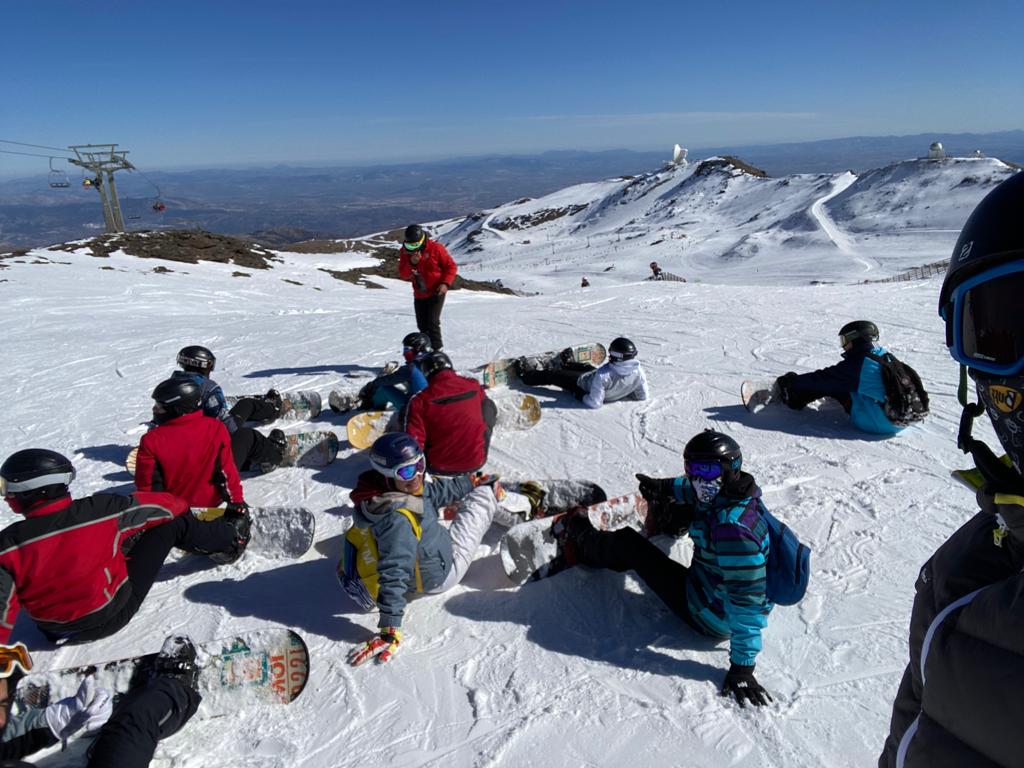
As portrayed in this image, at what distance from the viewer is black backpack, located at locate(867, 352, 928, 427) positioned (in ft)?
17.7

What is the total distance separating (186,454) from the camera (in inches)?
170

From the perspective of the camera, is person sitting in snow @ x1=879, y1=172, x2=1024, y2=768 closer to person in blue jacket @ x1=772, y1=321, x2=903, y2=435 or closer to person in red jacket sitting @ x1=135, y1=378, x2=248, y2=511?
person in red jacket sitting @ x1=135, y1=378, x2=248, y2=511

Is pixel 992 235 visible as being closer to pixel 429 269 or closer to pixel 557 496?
pixel 557 496

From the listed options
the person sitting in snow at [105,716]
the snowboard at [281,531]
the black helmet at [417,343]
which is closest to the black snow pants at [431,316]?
the black helmet at [417,343]

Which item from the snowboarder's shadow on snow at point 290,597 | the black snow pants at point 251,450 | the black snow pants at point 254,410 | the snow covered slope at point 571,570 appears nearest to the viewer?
the snow covered slope at point 571,570

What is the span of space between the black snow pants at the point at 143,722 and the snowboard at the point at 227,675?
4.7 inches

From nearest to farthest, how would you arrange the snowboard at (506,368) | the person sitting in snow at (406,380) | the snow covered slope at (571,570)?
the snow covered slope at (571,570) < the person sitting in snow at (406,380) < the snowboard at (506,368)

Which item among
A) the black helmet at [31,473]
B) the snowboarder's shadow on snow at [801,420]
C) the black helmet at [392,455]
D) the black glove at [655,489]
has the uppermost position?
the black helmet at [31,473]

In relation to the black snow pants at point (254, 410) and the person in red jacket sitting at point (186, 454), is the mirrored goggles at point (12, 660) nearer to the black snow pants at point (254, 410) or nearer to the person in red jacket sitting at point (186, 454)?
the person in red jacket sitting at point (186, 454)

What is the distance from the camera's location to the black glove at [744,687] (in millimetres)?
2795

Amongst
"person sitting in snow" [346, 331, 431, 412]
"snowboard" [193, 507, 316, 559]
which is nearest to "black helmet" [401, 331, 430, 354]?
"person sitting in snow" [346, 331, 431, 412]

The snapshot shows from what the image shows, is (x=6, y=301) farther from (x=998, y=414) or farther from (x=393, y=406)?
(x=998, y=414)

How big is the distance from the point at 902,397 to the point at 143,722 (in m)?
5.84

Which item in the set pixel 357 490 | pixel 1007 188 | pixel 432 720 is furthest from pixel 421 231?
pixel 1007 188
